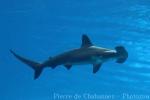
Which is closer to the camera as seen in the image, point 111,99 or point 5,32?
point 5,32

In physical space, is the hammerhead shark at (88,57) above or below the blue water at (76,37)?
below

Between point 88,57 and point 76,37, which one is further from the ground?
point 76,37

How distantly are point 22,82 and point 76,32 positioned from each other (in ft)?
38.6

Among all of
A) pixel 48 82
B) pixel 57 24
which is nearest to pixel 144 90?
pixel 48 82

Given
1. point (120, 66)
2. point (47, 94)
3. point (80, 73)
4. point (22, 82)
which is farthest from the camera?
point (47, 94)

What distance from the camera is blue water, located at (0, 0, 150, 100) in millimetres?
19078

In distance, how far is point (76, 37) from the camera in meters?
22.9

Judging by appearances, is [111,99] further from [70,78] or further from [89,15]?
[89,15]

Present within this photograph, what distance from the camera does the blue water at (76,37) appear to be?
751 inches

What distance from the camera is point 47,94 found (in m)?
35.3

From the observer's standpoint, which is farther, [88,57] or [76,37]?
[76,37]

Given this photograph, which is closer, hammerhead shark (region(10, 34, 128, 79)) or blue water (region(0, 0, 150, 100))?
hammerhead shark (region(10, 34, 128, 79))

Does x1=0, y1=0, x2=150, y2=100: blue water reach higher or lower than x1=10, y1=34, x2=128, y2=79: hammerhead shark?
higher

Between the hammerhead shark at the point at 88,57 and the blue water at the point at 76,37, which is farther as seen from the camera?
the blue water at the point at 76,37
